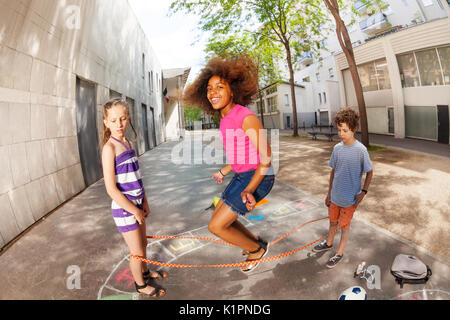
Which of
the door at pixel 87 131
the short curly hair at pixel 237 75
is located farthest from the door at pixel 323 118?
the short curly hair at pixel 237 75

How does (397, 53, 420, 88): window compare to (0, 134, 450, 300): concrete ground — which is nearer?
(0, 134, 450, 300): concrete ground

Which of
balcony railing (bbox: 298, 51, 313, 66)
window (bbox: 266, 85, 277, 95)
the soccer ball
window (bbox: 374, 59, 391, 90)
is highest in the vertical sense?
balcony railing (bbox: 298, 51, 313, 66)

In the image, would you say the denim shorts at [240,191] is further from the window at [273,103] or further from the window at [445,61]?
the window at [273,103]

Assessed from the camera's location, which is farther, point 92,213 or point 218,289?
point 92,213

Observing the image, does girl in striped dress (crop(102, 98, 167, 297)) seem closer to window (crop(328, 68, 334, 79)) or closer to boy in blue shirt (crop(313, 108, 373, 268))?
boy in blue shirt (crop(313, 108, 373, 268))

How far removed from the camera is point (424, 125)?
50.9 ft

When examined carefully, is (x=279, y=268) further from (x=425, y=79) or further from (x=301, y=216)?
(x=425, y=79)

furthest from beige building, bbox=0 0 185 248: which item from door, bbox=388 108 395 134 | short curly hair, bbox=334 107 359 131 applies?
door, bbox=388 108 395 134

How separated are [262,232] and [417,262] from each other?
2.02 meters

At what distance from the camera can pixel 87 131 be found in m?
7.82

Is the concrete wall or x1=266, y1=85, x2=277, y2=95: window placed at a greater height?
x1=266, y1=85, x2=277, y2=95: window

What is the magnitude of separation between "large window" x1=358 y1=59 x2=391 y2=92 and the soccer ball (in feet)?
66.3

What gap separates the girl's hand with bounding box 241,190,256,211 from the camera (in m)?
2.26
